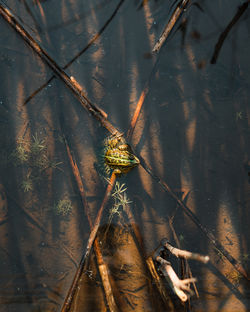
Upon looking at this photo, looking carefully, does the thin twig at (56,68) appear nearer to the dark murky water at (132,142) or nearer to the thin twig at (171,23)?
the dark murky water at (132,142)

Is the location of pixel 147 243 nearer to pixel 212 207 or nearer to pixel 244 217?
pixel 212 207

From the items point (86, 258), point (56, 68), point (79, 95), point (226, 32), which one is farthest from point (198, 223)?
point (56, 68)

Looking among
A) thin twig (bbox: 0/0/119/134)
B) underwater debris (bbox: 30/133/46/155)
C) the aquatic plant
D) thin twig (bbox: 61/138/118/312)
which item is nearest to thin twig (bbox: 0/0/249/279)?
thin twig (bbox: 0/0/119/134)

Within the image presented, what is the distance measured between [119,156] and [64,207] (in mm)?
1386

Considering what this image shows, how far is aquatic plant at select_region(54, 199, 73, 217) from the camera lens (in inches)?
175

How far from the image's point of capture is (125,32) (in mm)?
4438

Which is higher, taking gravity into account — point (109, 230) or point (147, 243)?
point (109, 230)

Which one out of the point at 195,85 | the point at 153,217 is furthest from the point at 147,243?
the point at 195,85

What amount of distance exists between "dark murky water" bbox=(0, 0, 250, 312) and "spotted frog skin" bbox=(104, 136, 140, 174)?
0.65ft

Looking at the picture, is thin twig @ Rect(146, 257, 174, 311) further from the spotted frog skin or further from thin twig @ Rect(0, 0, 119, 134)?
Answer: thin twig @ Rect(0, 0, 119, 134)

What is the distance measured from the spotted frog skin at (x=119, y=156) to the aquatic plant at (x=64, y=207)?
102cm

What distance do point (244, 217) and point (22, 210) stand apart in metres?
3.99

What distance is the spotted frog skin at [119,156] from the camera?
4.14 m

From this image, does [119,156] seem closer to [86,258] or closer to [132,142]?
[132,142]
